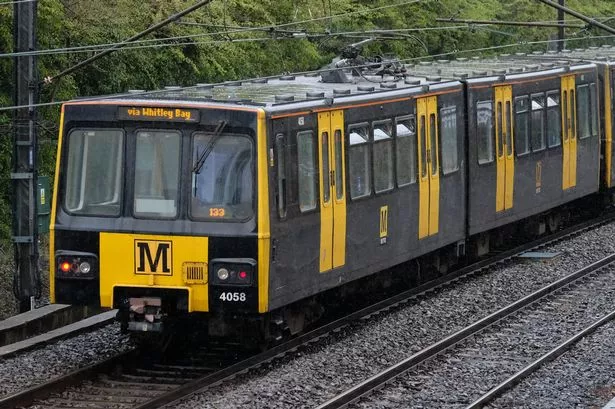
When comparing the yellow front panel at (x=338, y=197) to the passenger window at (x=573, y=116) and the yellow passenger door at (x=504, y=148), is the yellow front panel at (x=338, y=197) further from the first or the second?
the passenger window at (x=573, y=116)

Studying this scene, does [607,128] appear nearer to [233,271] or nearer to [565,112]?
[565,112]

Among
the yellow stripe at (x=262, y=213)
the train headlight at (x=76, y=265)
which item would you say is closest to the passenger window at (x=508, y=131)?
the yellow stripe at (x=262, y=213)

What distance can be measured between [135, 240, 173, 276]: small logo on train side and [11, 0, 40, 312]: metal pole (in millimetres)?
4188

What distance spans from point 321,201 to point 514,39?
3050 centimetres

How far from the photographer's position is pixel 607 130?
2564 cm

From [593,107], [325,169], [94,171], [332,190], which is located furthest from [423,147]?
[593,107]

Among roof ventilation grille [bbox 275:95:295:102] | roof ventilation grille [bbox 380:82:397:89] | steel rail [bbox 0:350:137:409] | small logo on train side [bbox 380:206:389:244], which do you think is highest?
roof ventilation grille [bbox 275:95:295:102]

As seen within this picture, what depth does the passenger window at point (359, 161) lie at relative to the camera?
1532cm

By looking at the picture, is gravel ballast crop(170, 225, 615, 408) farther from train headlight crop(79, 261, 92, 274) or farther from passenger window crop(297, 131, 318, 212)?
train headlight crop(79, 261, 92, 274)

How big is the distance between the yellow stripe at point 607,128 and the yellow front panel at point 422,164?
872cm

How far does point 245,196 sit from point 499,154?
320 inches

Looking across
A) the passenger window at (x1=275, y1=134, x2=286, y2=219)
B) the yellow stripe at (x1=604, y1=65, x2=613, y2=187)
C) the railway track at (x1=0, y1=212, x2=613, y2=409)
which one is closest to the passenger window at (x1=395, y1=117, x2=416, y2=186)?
the railway track at (x1=0, y1=212, x2=613, y2=409)

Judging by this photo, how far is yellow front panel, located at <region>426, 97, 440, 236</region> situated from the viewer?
58.4 ft

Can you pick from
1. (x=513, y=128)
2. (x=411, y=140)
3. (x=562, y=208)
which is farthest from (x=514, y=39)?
(x=411, y=140)
